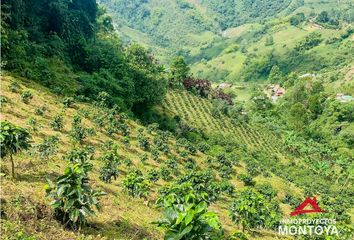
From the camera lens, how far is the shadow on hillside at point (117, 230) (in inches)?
784

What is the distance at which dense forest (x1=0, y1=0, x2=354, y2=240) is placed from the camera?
18484 mm

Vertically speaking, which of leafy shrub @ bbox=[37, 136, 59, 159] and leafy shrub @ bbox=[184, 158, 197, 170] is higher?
leafy shrub @ bbox=[37, 136, 59, 159]

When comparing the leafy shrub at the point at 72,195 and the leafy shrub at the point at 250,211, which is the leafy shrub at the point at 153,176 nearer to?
the leafy shrub at the point at 250,211

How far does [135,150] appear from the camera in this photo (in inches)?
2360

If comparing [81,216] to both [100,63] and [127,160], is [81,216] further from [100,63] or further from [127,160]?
[100,63]

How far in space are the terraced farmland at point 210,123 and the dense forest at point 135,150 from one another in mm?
508

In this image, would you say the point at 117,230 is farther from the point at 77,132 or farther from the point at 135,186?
the point at 77,132

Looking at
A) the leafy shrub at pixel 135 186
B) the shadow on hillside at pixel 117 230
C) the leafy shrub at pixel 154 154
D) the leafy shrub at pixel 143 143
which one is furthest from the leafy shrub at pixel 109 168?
the leafy shrub at pixel 143 143

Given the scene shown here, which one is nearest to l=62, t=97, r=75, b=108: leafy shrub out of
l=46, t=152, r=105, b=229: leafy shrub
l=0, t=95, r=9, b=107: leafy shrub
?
l=0, t=95, r=9, b=107: leafy shrub

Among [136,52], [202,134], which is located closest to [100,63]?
[136,52]

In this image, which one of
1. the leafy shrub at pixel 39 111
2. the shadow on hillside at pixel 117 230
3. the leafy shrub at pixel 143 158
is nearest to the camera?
the shadow on hillside at pixel 117 230

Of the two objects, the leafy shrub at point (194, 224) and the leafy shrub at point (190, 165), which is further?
the leafy shrub at point (190, 165)

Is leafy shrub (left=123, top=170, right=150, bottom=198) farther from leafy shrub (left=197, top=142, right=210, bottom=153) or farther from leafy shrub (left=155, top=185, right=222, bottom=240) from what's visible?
leafy shrub (left=197, top=142, right=210, bottom=153)

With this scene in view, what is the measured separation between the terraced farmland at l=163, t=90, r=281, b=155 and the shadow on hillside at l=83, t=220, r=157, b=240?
274 ft
